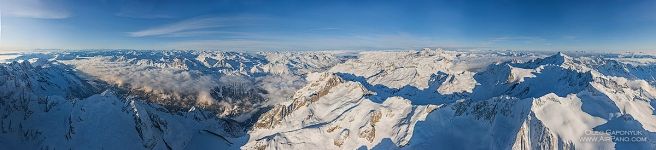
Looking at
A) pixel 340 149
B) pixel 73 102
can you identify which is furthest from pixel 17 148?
pixel 340 149

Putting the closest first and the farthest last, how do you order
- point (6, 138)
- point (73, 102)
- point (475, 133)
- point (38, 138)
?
point (6, 138)
point (38, 138)
point (475, 133)
point (73, 102)

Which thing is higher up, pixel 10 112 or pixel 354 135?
pixel 10 112

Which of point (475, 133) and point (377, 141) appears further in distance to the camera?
point (377, 141)

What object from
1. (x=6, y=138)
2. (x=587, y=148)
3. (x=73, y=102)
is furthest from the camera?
(x=73, y=102)

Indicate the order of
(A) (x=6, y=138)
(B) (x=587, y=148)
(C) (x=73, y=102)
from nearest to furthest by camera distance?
1. (B) (x=587, y=148)
2. (A) (x=6, y=138)
3. (C) (x=73, y=102)

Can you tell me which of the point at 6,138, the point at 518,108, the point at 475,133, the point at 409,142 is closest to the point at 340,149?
the point at 409,142

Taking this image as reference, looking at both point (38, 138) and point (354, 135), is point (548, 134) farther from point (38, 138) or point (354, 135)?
point (38, 138)

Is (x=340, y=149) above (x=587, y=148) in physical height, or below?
below

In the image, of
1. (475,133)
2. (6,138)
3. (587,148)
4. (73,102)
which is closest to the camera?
(587,148)

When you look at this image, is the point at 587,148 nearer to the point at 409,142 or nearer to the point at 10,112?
the point at 409,142
